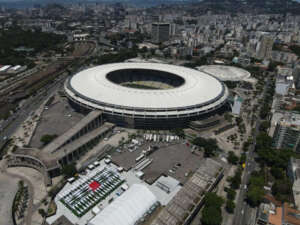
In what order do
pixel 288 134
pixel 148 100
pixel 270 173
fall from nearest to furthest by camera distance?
1. pixel 270 173
2. pixel 288 134
3. pixel 148 100

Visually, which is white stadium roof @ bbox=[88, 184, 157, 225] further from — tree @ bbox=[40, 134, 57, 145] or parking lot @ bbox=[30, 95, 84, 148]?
parking lot @ bbox=[30, 95, 84, 148]

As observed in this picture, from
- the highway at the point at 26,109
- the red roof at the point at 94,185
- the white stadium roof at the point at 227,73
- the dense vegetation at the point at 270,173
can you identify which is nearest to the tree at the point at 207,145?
the dense vegetation at the point at 270,173

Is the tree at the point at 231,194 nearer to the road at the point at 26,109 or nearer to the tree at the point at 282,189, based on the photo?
the tree at the point at 282,189

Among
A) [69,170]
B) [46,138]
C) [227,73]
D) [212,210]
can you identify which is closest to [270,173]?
[212,210]

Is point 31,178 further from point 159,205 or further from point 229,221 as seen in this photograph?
point 229,221

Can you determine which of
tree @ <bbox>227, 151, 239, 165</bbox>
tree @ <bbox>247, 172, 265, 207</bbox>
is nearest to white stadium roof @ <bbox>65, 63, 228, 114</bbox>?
tree @ <bbox>227, 151, 239, 165</bbox>

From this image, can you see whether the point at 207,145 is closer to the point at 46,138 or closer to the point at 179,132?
the point at 179,132
